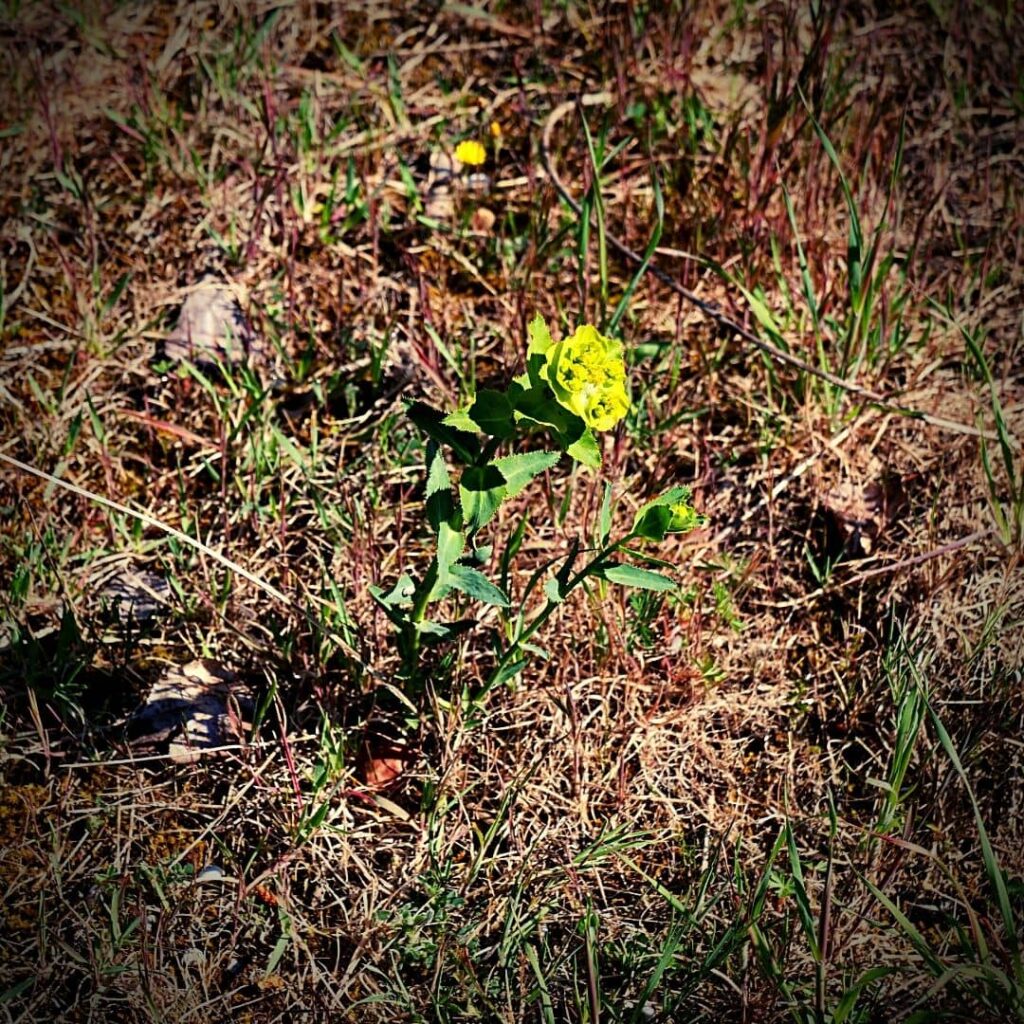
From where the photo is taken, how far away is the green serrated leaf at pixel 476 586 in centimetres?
177

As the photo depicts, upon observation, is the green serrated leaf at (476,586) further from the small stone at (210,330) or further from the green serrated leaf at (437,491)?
the small stone at (210,330)

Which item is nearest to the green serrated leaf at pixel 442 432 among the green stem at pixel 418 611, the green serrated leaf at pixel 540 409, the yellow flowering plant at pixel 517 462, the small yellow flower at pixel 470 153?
the yellow flowering plant at pixel 517 462

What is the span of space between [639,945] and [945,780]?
0.65 metres

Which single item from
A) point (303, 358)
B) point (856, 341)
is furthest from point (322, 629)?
point (856, 341)

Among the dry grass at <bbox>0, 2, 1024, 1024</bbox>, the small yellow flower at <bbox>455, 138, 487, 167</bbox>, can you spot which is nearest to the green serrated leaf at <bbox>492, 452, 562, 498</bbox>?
the dry grass at <bbox>0, 2, 1024, 1024</bbox>

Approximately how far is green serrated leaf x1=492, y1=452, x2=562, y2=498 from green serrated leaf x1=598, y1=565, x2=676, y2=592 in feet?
0.68

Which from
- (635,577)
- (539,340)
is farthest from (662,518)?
(539,340)

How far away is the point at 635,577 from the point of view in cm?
176

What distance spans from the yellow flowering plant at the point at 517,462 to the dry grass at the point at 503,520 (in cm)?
22

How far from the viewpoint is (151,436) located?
241 centimetres

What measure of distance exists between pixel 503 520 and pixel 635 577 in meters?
0.60

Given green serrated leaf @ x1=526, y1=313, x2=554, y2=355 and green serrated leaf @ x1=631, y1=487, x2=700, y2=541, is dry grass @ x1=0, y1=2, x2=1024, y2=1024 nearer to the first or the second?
green serrated leaf @ x1=631, y1=487, x2=700, y2=541

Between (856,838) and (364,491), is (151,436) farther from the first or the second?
(856,838)

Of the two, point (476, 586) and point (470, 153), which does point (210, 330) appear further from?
point (476, 586)
